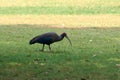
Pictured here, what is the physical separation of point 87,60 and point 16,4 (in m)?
28.7

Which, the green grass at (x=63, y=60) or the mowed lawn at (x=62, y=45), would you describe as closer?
the green grass at (x=63, y=60)

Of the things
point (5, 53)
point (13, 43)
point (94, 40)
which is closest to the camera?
point (5, 53)

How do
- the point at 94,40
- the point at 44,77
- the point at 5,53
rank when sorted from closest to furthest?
1. the point at 44,77
2. the point at 5,53
3. the point at 94,40

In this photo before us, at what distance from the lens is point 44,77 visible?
10.3 metres

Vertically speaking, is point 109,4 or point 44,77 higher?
point 44,77

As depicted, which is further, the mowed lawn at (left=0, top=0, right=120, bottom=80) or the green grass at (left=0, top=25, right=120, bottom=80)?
the mowed lawn at (left=0, top=0, right=120, bottom=80)

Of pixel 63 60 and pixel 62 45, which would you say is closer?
pixel 63 60

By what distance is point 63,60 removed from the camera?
493 inches

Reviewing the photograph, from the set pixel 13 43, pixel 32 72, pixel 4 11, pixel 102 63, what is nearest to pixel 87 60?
pixel 102 63

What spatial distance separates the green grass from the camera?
10.5 metres

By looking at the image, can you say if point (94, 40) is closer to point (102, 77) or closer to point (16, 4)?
point (102, 77)

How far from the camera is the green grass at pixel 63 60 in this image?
10453 millimetres

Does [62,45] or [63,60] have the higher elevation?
[63,60]

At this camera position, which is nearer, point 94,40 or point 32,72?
point 32,72
